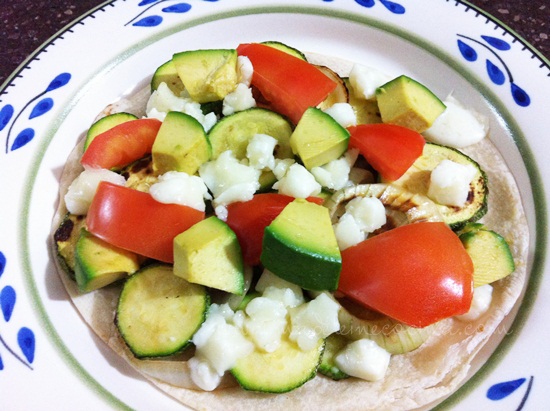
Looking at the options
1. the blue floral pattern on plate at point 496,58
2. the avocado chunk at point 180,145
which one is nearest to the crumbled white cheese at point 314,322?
the avocado chunk at point 180,145

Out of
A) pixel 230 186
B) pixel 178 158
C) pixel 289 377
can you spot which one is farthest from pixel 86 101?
pixel 289 377

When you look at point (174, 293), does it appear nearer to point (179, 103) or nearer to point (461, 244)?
point (179, 103)

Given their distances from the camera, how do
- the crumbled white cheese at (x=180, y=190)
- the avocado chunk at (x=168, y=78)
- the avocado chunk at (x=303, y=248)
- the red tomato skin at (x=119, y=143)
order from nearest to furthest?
1. the avocado chunk at (x=303, y=248)
2. the crumbled white cheese at (x=180, y=190)
3. the red tomato skin at (x=119, y=143)
4. the avocado chunk at (x=168, y=78)

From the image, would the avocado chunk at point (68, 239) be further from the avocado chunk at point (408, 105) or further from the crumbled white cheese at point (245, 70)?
the avocado chunk at point (408, 105)

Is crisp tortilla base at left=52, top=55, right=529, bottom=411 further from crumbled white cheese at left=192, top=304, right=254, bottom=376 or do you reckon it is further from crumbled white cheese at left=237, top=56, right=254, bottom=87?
crumbled white cheese at left=237, top=56, right=254, bottom=87

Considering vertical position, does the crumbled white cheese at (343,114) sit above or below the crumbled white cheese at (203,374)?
above

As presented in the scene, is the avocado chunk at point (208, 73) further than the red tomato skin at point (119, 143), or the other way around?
the avocado chunk at point (208, 73)
